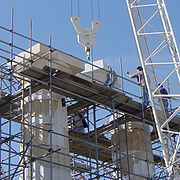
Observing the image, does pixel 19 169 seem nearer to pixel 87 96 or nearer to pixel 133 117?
pixel 87 96

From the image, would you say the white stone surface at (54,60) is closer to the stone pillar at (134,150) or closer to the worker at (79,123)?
the worker at (79,123)

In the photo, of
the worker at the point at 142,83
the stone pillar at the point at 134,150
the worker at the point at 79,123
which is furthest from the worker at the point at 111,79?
the stone pillar at the point at 134,150

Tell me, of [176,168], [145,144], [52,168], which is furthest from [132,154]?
[52,168]

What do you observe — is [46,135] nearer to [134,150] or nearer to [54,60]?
[54,60]

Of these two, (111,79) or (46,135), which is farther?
(111,79)

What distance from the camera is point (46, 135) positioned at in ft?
82.1

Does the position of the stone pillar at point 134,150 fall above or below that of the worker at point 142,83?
below

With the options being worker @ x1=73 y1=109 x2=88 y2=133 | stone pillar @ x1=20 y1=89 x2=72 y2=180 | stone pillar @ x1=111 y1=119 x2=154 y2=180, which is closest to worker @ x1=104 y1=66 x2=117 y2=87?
worker @ x1=73 y1=109 x2=88 y2=133

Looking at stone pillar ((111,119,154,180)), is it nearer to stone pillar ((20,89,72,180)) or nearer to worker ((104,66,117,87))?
worker ((104,66,117,87))

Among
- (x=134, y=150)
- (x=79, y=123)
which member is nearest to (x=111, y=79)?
(x=79, y=123)

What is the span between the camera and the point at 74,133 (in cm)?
2916

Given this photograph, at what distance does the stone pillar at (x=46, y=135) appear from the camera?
2433cm

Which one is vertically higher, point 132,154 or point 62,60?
point 62,60

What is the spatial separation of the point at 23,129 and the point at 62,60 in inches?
161
